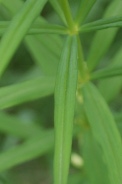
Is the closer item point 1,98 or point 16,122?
point 1,98

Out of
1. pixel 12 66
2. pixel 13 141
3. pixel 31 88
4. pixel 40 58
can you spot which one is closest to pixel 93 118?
pixel 31 88

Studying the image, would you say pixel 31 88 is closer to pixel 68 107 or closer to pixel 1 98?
pixel 1 98

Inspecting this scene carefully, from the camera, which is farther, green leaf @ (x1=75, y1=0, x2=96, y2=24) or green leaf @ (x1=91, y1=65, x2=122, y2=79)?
green leaf @ (x1=91, y1=65, x2=122, y2=79)

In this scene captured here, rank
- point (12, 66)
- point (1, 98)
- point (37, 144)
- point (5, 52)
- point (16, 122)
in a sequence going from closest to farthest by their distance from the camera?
point (5, 52), point (1, 98), point (37, 144), point (16, 122), point (12, 66)

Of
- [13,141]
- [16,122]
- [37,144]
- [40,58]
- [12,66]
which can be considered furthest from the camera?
[12,66]

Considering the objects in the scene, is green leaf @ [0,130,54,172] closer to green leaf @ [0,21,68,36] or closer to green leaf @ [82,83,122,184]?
green leaf @ [82,83,122,184]

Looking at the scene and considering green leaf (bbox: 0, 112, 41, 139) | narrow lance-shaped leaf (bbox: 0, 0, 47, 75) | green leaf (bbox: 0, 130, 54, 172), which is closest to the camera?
narrow lance-shaped leaf (bbox: 0, 0, 47, 75)

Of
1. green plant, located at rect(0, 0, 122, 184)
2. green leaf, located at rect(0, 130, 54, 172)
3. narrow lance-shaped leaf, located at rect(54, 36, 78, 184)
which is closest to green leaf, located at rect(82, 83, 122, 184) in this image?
green plant, located at rect(0, 0, 122, 184)

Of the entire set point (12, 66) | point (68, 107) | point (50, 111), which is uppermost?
point (12, 66)
